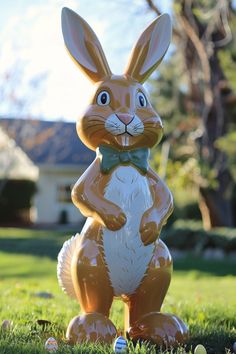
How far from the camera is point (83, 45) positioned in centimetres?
393

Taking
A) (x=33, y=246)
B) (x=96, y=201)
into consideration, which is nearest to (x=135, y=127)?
(x=96, y=201)

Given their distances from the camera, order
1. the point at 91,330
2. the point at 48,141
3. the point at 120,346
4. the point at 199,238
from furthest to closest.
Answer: the point at 48,141 → the point at 199,238 → the point at 91,330 → the point at 120,346

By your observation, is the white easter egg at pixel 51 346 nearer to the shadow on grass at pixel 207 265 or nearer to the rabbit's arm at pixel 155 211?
the rabbit's arm at pixel 155 211

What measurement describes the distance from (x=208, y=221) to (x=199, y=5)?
5102mm

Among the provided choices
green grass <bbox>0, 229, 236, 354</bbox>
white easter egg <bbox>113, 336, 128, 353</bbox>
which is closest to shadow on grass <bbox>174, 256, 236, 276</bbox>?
green grass <bbox>0, 229, 236, 354</bbox>

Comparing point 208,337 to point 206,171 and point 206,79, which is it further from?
point 206,79

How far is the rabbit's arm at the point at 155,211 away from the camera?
12.0 ft

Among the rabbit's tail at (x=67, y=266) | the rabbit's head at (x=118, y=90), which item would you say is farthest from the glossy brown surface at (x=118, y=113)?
the rabbit's tail at (x=67, y=266)

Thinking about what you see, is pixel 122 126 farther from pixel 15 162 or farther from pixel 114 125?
pixel 15 162

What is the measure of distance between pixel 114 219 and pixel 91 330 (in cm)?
67

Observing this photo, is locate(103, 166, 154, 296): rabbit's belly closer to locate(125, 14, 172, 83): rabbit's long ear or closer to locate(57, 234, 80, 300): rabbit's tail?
locate(57, 234, 80, 300): rabbit's tail

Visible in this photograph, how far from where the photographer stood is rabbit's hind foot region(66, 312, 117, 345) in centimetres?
346

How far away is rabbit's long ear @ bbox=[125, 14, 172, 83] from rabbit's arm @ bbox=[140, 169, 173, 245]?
2.26 feet

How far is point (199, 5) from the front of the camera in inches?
531
